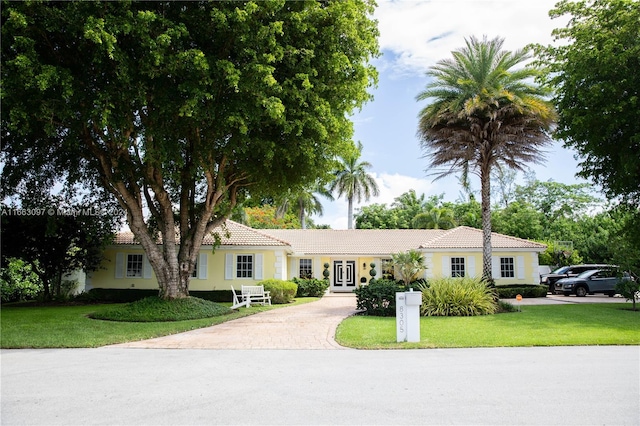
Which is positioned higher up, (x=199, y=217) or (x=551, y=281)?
(x=199, y=217)

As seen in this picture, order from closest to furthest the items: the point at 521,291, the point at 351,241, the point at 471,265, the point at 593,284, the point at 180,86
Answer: the point at 180,86 → the point at 521,291 → the point at 593,284 → the point at 471,265 → the point at 351,241

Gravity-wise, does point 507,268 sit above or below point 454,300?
above

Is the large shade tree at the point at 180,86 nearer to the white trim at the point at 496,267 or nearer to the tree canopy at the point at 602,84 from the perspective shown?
the tree canopy at the point at 602,84

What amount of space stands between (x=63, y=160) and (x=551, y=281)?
27566 mm

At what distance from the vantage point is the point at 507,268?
28.4 metres

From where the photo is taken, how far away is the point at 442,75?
1956 cm

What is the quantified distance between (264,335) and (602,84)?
13564 millimetres

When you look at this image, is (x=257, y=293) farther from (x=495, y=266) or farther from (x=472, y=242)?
(x=495, y=266)

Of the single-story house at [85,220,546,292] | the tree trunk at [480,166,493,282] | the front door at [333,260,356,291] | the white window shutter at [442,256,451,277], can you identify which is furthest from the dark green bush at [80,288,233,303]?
the tree trunk at [480,166,493,282]

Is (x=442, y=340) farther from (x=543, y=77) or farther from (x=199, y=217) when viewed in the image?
(x=543, y=77)

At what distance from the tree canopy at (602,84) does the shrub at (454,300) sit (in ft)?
20.8

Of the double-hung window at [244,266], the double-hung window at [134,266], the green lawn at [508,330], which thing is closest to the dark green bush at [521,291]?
the green lawn at [508,330]

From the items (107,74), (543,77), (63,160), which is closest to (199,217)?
(63,160)

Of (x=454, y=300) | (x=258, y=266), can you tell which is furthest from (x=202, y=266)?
(x=454, y=300)
